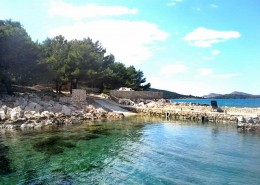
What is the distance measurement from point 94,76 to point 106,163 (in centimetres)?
4000

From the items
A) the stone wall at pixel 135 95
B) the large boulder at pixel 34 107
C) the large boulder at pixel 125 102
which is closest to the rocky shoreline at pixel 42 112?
the large boulder at pixel 34 107

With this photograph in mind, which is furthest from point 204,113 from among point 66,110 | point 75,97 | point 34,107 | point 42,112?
point 34,107

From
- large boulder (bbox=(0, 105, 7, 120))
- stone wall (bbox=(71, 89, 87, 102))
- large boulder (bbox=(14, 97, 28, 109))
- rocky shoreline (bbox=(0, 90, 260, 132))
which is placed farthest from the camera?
stone wall (bbox=(71, 89, 87, 102))

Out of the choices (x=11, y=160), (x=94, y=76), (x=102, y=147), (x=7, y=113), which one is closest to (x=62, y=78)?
(x=94, y=76)

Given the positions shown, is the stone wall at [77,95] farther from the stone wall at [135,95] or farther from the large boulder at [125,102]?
the stone wall at [135,95]

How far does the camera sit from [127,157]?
21.7 metres

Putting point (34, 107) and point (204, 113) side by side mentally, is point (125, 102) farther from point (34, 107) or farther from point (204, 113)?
point (34, 107)

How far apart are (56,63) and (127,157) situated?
125ft

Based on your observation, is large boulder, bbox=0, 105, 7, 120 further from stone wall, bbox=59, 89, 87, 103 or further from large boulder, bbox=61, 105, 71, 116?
stone wall, bbox=59, 89, 87, 103

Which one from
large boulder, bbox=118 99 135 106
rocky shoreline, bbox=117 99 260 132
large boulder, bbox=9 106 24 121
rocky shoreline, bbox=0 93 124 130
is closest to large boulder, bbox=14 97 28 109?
rocky shoreline, bbox=0 93 124 130

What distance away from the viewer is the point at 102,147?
25.0m

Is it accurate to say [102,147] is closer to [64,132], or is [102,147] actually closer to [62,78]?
[64,132]

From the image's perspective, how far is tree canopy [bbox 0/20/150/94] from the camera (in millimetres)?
43941

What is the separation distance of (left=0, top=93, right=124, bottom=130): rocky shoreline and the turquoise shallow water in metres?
4.70
